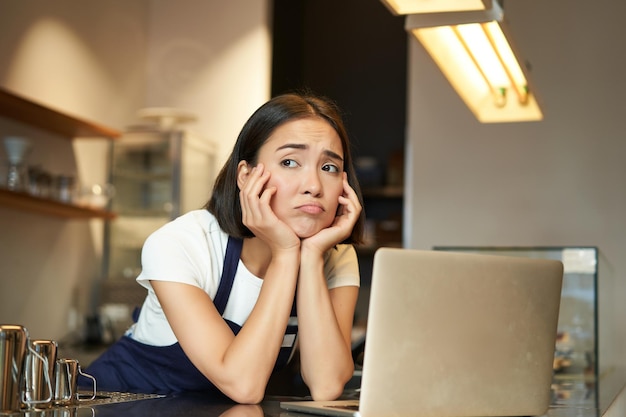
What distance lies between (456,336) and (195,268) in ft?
1.98

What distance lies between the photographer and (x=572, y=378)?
2.44 meters

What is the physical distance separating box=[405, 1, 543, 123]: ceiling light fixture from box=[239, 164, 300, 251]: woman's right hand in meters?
0.72

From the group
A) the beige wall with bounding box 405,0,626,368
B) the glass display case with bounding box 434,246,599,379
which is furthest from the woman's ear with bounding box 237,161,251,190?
the beige wall with bounding box 405,0,626,368

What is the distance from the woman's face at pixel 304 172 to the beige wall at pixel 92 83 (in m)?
2.51

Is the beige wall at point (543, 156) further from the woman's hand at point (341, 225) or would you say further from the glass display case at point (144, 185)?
the woman's hand at point (341, 225)

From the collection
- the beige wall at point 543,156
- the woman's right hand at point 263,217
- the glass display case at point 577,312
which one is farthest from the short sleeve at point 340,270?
the beige wall at point 543,156

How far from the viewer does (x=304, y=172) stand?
5.64 ft

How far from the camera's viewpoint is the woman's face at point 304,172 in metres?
1.71

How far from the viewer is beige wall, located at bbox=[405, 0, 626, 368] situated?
3801mm

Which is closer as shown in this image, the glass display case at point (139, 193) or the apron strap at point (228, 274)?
the apron strap at point (228, 274)

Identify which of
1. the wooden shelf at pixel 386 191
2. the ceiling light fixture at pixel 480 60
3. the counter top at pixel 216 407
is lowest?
the counter top at pixel 216 407

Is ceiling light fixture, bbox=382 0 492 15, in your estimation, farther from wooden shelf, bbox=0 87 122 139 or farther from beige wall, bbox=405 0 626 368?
Answer: wooden shelf, bbox=0 87 122 139

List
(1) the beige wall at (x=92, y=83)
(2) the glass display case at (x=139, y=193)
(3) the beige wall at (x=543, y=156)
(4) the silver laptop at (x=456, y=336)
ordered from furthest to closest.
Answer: (2) the glass display case at (x=139, y=193) → (1) the beige wall at (x=92, y=83) → (3) the beige wall at (x=543, y=156) → (4) the silver laptop at (x=456, y=336)

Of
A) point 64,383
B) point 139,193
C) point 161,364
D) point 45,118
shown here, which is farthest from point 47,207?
point 64,383
